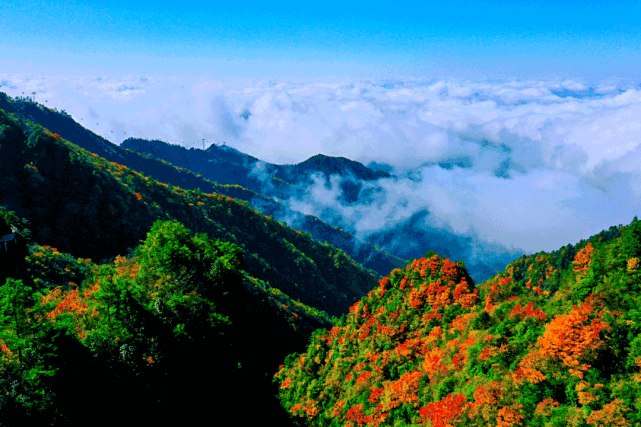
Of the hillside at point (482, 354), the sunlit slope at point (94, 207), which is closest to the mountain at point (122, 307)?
the sunlit slope at point (94, 207)

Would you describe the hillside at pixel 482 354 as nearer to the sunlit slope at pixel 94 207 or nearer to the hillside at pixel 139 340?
the hillside at pixel 139 340

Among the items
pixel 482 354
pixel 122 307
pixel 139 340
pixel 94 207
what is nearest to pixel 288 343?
pixel 139 340

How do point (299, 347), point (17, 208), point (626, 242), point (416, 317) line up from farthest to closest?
point (17, 208), point (299, 347), point (416, 317), point (626, 242)

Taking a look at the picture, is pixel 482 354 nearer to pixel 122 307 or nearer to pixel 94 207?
pixel 122 307

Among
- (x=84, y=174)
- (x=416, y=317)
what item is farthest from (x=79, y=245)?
(x=416, y=317)

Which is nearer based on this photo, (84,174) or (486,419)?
(486,419)

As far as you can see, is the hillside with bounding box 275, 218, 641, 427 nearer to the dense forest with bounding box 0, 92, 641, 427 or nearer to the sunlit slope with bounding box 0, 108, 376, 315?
the dense forest with bounding box 0, 92, 641, 427

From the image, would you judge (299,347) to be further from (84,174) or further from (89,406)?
(84,174)
